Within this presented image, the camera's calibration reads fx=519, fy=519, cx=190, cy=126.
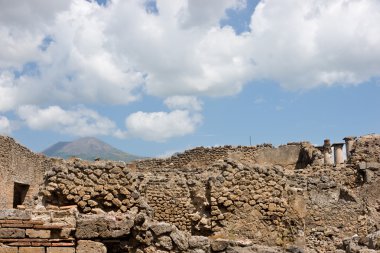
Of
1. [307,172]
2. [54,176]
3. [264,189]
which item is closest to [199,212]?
[264,189]

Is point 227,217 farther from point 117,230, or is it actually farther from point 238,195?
point 117,230

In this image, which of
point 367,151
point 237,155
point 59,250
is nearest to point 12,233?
point 59,250

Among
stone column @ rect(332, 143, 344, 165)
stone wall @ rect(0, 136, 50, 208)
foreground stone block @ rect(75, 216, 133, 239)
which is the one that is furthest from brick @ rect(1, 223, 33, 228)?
stone column @ rect(332, 143, 344, 165)

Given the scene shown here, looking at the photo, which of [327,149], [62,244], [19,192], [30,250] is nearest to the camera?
[30,250]

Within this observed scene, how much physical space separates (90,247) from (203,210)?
5036 millimetres

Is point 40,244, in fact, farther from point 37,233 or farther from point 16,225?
point 16,225

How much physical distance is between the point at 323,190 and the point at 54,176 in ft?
28.4

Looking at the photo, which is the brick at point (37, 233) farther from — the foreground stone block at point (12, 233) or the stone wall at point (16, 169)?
the stone wall at point (16, 169)

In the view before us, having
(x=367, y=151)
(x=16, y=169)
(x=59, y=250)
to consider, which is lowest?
(x=59, y=250)

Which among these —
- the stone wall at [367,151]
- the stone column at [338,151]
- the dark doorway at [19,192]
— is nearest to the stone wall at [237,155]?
A: the stone column at [338,151]

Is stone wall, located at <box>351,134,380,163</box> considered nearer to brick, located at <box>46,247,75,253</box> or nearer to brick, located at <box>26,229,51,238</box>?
brick, located at <box>46,247,75,253</box>

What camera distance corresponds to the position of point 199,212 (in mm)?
12609

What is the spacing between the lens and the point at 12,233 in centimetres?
753

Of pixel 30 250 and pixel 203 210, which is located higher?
pixel 203 210
